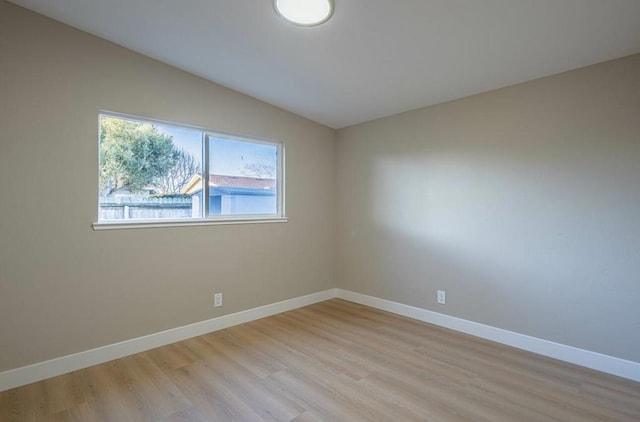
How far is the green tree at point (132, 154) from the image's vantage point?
2.64 meters

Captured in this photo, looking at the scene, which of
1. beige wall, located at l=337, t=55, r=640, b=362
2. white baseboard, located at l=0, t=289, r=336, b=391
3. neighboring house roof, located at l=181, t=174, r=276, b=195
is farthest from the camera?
neighboring house roof, located at l=181, t=174, r=276, b=195

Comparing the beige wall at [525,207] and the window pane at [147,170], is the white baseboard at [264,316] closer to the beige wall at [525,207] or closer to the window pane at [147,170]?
the beige wall at [525,207]

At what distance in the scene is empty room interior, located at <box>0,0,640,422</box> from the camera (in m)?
2.08

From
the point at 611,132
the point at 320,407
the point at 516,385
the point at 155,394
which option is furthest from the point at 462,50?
the point at 155,394

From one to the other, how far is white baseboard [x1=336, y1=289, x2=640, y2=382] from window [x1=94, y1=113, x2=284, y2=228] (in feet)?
5.99

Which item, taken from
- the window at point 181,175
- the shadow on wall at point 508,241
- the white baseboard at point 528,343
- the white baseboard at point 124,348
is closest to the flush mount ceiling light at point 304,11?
the window at point 181,175

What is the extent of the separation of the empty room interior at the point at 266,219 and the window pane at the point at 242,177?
0.03 metres

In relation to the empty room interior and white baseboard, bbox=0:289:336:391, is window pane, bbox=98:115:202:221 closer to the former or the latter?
the empty room interior

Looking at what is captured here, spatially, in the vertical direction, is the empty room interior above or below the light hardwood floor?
above

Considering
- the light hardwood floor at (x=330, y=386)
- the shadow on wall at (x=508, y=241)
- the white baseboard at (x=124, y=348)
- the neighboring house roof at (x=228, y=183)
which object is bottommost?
the light hardwood floor at (x=330, y=386)

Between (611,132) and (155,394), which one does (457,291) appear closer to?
(611,132)

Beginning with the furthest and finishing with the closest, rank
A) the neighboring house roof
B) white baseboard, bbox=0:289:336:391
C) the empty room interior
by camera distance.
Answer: the neighboring house roof → white baseboard, bbox=0:289:336:391 → the empty room interior

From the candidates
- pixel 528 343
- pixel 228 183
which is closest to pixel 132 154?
pixel 228 183

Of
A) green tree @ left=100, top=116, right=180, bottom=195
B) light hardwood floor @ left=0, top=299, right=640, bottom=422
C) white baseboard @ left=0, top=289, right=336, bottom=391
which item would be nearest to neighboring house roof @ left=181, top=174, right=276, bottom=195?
green tree @ left=100, top=116, right=180, bottom=195
